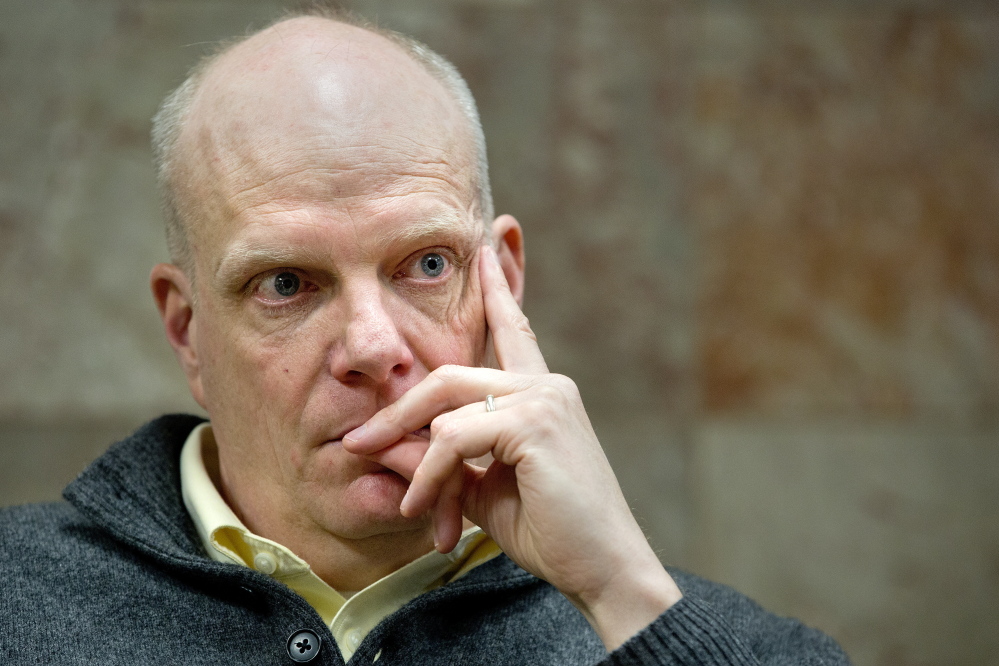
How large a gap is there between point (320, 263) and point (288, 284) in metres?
0.07

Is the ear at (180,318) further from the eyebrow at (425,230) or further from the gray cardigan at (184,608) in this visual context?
the eyebrow at (425,230)

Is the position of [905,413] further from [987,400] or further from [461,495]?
[461,495]

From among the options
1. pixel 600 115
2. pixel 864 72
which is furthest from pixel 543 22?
pixel 864 72

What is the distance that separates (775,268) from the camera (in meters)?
2.45

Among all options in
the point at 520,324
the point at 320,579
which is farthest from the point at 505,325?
the point at 320,579

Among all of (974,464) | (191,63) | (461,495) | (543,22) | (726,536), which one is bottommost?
(726,536)

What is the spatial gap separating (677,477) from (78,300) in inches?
59.6

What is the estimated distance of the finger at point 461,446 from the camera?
1.29m

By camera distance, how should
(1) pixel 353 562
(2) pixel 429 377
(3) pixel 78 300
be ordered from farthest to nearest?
(3) pixel 78 300, (1) pixel 353 562, (2) pixel 429 377

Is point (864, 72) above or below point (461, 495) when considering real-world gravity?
above

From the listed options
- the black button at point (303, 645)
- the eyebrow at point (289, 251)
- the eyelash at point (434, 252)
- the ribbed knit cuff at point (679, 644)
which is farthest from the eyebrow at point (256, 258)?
the ribbed knit cuff at point (679, 644)

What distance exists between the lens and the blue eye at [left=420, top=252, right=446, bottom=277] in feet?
4.87

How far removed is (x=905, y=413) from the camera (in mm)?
2473

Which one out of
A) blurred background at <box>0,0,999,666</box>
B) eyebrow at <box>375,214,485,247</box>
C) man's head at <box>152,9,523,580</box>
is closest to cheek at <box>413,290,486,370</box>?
man's head at <box>152,9,523,580</box>
